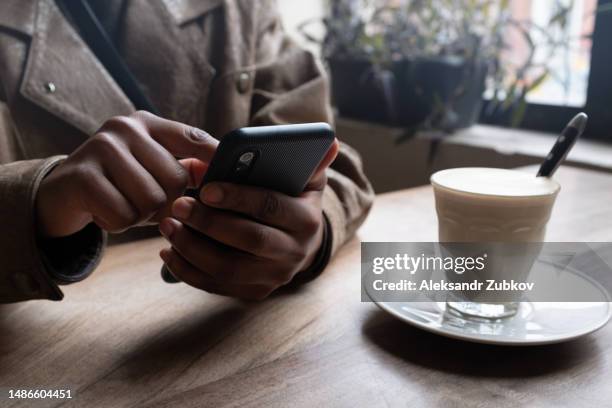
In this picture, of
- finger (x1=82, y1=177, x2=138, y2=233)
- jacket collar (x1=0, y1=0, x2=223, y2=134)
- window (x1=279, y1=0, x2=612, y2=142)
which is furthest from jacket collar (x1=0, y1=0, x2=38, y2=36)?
window (x1=279, y1=0, x2=612, y2=142)

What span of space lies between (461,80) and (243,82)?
0.79 m

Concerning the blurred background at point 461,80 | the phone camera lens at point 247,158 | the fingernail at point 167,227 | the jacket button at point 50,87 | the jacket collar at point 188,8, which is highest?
the jacket collar at point 188,8

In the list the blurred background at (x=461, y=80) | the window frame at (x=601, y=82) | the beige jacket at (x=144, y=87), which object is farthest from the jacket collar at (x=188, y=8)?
the window frame at (x=601, y=82)

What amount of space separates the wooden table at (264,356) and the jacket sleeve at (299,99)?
0.54ft

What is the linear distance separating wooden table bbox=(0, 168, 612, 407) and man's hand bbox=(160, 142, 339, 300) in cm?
4

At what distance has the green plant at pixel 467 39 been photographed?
5.36 ft

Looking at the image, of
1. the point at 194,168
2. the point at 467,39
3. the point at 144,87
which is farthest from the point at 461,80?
the point at 194,168

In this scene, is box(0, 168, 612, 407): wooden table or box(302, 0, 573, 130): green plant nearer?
box(0, 168, 612, 407): wooden table

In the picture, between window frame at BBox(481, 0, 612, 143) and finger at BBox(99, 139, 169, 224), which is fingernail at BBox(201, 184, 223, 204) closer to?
finger at BBox(99, 139, 169, 224)

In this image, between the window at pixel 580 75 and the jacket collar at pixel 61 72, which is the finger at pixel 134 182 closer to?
the jacket collar at pixel 61 72

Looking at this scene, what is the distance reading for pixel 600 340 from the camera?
22.1 inches

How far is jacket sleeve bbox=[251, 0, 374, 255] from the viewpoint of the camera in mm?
860

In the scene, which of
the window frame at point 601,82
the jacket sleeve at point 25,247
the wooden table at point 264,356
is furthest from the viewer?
the window frame at point 601,82

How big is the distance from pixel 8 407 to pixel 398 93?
4.77 feet
